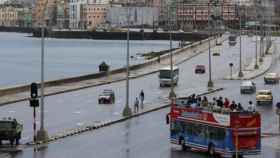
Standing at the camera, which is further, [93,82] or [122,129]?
[93,82]

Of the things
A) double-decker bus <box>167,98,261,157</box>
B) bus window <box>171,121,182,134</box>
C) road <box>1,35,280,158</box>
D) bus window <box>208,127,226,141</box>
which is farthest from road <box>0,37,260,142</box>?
bus window <box>208,127,226,141</box>

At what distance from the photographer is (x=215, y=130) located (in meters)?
32.9

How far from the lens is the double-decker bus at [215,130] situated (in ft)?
104

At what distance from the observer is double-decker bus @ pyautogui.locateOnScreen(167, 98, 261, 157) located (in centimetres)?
3173

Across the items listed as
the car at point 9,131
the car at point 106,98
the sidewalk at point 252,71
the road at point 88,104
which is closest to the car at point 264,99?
the road at point 88,104

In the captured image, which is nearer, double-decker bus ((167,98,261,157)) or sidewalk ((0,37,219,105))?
double-decker bus ((167,98,261,157))

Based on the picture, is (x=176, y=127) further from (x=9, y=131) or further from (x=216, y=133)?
(x=9, y=131)

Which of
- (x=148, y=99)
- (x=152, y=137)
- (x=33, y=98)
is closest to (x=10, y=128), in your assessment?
(x=33, y=98)

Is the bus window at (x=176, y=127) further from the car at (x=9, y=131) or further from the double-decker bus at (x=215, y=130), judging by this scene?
the car at (x=9, y=131)

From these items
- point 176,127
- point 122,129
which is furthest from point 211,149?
point 122,129

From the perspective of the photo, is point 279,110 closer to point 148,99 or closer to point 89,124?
point 89,124

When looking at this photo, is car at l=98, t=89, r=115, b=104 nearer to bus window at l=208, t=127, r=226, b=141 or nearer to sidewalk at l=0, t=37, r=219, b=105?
sidewalk at l=0, t=37, r=219, b=105

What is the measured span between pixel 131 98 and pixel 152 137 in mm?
24941

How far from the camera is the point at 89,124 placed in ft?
152
